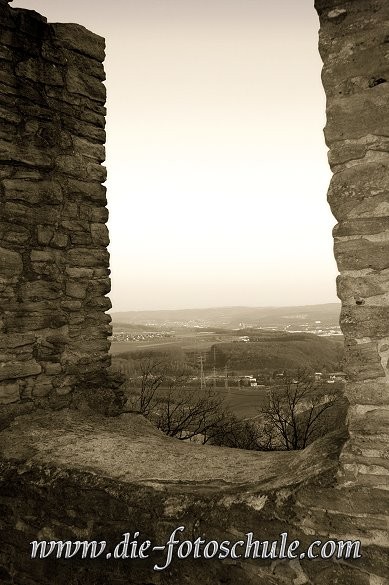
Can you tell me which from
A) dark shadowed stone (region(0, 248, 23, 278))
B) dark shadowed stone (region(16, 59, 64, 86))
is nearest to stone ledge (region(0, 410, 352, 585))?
dark shadowed stone (region(0, 248, 23, 278))

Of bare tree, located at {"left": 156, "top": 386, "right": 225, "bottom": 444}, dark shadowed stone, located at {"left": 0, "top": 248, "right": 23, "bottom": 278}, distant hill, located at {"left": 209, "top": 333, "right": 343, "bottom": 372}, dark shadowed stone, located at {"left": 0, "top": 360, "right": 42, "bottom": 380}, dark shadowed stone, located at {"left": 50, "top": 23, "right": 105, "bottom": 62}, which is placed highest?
dark shadowed stone, located at {"left": 50, "top": 23, "right": 105, "bottom": 62}

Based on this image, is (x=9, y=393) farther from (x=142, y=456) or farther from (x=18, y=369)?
(x=142, y=456)

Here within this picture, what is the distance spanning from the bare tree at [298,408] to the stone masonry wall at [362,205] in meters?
11.3

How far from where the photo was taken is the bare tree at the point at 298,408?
44.1 feet

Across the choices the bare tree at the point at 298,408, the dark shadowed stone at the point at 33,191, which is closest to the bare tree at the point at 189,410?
the bare tree at the point at 298,408

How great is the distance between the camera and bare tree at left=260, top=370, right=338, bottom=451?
13.4 meters

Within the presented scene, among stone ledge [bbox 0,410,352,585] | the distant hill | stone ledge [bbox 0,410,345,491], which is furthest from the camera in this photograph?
the distant hill

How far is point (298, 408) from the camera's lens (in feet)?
47.5

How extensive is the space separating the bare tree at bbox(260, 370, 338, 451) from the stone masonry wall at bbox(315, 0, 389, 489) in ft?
37.2

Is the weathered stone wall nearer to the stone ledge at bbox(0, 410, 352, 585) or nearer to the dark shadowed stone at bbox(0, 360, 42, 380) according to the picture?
the dark shadowed stone at bbox(0, 360, 42, 380)

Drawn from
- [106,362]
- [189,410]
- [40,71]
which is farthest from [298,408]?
[40,71]

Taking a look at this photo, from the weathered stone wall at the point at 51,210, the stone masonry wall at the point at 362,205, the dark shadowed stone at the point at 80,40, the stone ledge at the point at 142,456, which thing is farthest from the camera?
the dark shadowed stone at the point at 80,40

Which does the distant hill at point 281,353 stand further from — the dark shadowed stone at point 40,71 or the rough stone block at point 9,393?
the dark shadowed stone at point 40,71

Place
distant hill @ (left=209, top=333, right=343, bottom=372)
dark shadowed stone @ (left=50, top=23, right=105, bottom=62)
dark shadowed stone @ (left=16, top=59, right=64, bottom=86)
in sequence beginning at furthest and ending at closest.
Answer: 1. distant hill @ (left=209, top=333, right=343, bottom=372)
2. dark shadowed stone @ (left=50, top=23, right=105, bottom=62)
3. dark shadowed stone @ (left=16, top=59, right=64, bottom=86)
